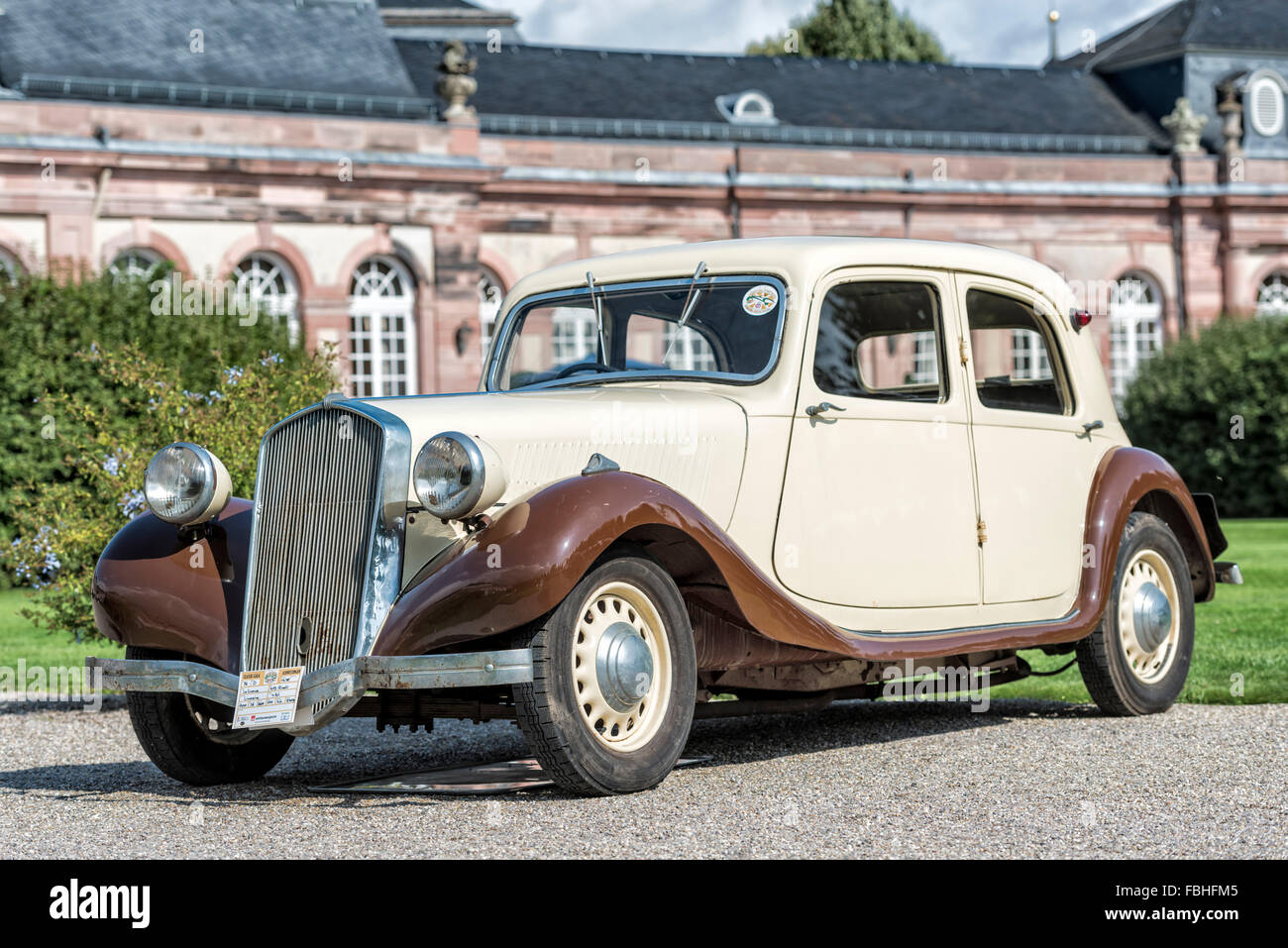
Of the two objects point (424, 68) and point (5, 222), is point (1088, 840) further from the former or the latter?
point (424, 68)

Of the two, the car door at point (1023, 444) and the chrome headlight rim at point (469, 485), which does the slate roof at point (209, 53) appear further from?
the chrome headlight rim at point (469, 485)

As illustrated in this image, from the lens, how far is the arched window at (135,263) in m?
24.8

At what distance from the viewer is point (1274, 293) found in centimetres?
3881

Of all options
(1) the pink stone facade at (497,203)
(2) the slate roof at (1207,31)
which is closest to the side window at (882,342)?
(1) the pink stone facade at (497,203)

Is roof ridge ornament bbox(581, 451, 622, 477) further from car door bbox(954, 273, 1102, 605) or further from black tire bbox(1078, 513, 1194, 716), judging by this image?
black tire bbox(1078, 513, 1194, 716)

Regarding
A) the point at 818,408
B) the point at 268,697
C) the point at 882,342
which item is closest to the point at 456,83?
the point at 882,342

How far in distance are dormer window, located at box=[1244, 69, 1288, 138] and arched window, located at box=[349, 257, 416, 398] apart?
1949cm

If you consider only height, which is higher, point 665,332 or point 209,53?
point 209,53

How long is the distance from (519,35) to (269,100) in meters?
19.5

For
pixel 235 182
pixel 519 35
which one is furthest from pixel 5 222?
pixel 519 35

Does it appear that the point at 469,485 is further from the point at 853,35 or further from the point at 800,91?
the point at 853,35

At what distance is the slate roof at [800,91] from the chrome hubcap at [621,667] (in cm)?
2985

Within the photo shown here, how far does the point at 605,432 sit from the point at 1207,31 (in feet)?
125

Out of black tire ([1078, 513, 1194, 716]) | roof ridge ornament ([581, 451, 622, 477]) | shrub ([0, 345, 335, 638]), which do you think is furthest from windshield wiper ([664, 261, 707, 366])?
shrub ([0, 345, 335, 638])
